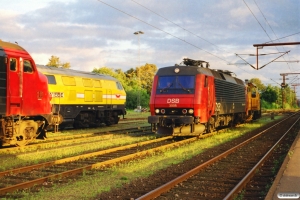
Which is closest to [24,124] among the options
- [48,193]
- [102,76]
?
[48,193]

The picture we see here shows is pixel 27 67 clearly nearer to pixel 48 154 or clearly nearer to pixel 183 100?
pixel 48 154

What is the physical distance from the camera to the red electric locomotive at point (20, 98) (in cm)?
1233

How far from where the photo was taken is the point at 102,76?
24.6 metres

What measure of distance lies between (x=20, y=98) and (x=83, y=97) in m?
9.13

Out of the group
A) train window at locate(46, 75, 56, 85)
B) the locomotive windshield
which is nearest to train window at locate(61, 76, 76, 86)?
train window at locate(46, 75, 56, 85)

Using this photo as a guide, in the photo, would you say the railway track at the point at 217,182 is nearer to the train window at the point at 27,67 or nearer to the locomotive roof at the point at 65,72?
the train window at the point at 27,67

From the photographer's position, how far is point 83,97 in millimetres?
22000

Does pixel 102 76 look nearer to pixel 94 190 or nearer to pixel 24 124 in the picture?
pixel 24 124

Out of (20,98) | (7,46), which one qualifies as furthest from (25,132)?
(7,46)

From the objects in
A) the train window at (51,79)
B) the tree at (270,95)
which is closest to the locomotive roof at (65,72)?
the train window at (51,79)

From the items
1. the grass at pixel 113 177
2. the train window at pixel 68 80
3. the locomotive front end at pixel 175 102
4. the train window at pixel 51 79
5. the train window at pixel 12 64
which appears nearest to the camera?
the grass at pixel 113 177

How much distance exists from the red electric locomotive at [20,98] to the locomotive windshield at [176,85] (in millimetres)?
5193

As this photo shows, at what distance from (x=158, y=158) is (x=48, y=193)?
5.00 metres

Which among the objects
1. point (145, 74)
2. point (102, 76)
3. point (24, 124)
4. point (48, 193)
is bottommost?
point (48, 193)
